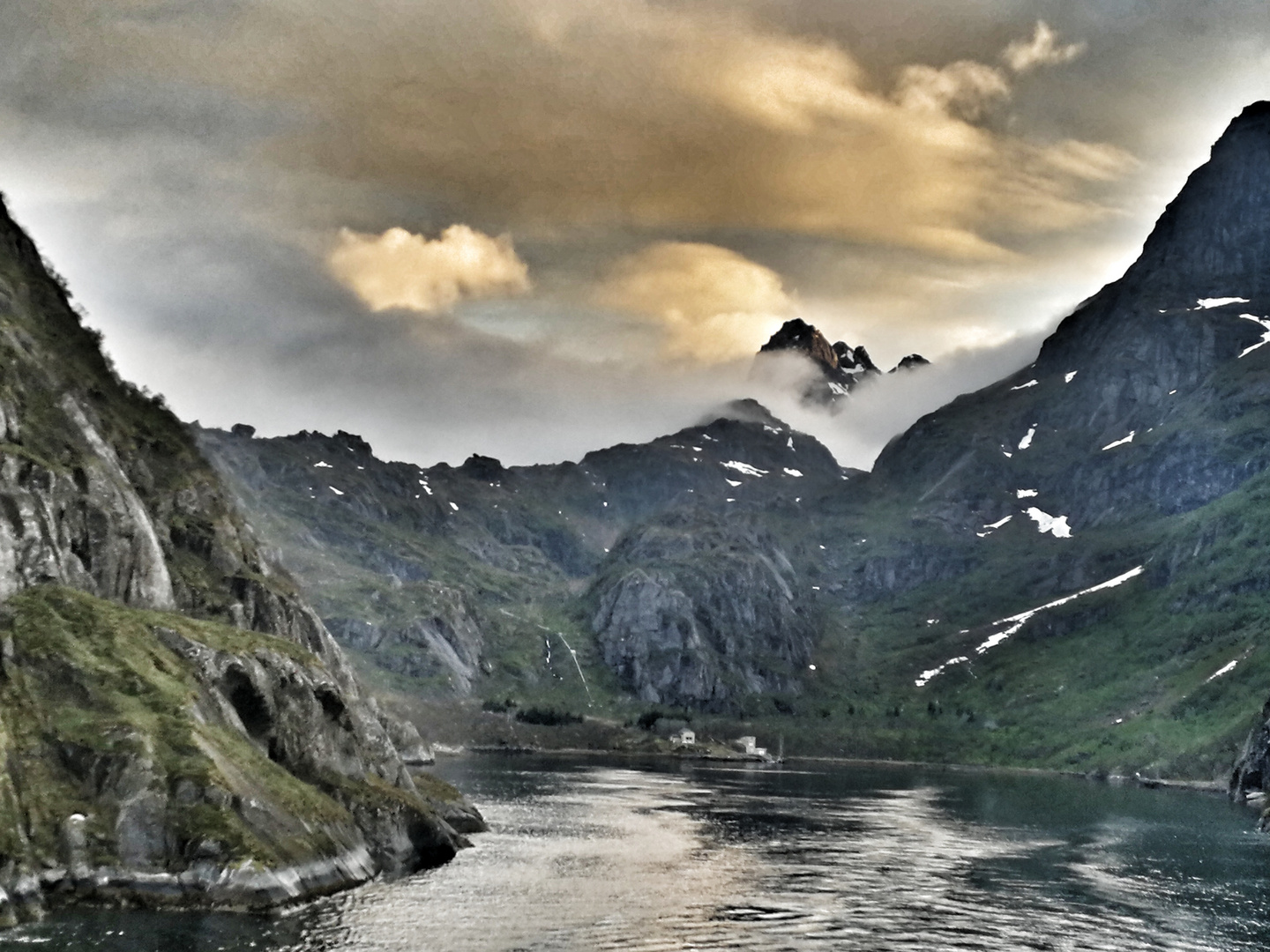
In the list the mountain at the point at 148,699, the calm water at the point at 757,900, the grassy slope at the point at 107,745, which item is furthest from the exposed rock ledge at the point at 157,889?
the calm water at the point at 757,900

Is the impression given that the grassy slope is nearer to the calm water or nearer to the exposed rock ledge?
the exposed rock ledge

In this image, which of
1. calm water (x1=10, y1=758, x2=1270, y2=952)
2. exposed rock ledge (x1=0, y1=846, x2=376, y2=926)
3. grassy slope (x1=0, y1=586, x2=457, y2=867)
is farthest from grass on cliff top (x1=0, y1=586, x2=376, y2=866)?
calm water (x1=10, y1=758, x2=1270, y2=952)

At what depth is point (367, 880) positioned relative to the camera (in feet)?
377

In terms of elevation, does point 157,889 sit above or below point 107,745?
below

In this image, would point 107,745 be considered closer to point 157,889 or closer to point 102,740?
point 102,740

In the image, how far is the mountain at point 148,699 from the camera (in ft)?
304

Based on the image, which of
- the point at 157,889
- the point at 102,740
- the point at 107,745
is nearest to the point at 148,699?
the point at 102,740

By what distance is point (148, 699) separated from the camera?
105 metres

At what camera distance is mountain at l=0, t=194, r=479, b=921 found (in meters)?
92.8

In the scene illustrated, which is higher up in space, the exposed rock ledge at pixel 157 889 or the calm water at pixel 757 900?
the exposed rock ledge at pixel 157 889

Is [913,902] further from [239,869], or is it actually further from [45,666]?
[45,666]

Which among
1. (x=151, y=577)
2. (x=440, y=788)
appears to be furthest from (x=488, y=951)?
(x=440, y=788)

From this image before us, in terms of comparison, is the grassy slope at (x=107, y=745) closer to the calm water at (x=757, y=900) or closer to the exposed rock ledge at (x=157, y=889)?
the exposed rock ledge at (x=157, y=889)

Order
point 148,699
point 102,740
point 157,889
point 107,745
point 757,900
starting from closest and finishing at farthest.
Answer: point 157,889 < point 107,745 < point 102,740 < point 148,699 < point 757,900
